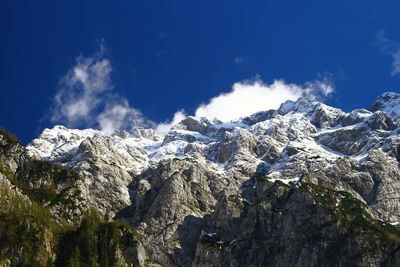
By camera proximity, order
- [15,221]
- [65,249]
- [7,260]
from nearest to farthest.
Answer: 1. [7,260]
2. [15,221]
3. [65,249]

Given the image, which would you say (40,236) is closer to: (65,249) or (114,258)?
(65,249)

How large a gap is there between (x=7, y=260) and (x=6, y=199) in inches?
1092

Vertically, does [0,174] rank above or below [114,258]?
above

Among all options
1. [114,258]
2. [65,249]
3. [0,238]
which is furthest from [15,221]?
[114,258]

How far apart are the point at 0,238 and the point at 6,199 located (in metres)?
19.6

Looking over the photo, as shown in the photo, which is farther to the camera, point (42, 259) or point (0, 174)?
point (0, 174)

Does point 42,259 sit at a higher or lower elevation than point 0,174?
lower

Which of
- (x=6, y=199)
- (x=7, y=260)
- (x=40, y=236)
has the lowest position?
(x=7, y=260)

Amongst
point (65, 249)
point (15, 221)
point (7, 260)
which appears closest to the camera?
point (7, 260)

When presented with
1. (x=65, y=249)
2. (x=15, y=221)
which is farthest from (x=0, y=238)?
(x=65, y=249)

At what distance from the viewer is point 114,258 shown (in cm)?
19912

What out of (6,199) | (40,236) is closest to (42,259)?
(40,236)

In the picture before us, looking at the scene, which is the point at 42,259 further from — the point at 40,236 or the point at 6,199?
the point at 6,199

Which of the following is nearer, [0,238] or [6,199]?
[0,238]
